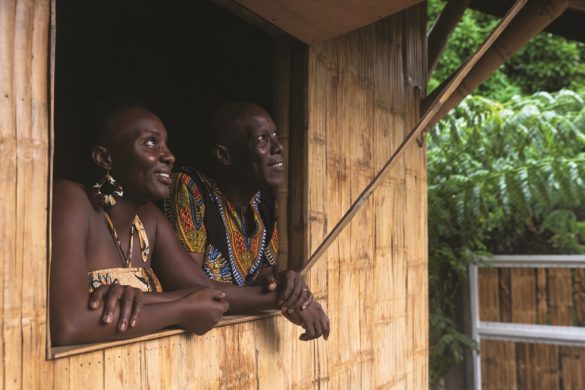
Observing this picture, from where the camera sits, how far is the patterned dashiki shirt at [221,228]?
2547 mm

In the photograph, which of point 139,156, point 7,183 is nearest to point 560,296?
point 139,156

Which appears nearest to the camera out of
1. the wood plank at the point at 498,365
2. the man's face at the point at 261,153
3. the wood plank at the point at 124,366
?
the wood plank at the point at 124,366

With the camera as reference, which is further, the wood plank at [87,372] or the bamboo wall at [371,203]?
the bamboo wall at [371,203]

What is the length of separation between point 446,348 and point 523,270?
109 centimetres

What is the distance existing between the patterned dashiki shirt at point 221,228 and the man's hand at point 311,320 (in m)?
0.33

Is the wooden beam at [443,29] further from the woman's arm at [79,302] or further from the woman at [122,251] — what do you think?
the woman's arm at [79,302]

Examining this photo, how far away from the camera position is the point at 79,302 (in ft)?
5.71

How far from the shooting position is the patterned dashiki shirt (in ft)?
8.36

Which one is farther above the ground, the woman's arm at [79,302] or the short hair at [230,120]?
the short hair at [230,120]

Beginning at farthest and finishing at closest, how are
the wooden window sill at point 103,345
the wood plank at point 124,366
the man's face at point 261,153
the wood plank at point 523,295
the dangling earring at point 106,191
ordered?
the wood plank at point 523,295 → the man's face at point 261,153 → the dangling earring at point 106,191 → the wood plank at point 124,366 → the wooden window sill at point 103,345

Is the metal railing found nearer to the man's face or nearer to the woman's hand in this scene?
the man's face

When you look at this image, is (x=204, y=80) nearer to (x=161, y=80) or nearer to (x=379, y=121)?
(x=161, y=80)

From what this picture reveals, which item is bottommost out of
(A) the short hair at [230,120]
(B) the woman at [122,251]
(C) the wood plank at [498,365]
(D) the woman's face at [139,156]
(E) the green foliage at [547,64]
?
(C) the wood plank at [498,365]

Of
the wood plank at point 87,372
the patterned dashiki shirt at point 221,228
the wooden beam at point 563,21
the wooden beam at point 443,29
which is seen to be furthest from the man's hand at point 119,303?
the wooden beam at point 563,21
